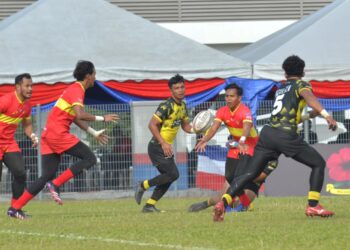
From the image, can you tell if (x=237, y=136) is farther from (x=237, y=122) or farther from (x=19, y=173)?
(x=19, y=173)

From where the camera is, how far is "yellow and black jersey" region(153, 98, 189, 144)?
14062 millimetres

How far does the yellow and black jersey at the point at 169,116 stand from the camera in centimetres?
1406

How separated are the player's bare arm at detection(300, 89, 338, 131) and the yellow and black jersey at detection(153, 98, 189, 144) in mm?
3103

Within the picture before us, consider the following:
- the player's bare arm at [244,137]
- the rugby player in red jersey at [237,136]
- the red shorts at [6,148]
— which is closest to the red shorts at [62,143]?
the red shorts at [6,148]

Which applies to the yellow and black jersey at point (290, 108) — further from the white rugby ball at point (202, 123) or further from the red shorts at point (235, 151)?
the white rugby ball at point (202, 123)

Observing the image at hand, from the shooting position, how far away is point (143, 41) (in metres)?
21.8

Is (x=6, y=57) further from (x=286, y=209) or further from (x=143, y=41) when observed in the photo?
(x=286, y=209)

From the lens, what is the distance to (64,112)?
13312 mm

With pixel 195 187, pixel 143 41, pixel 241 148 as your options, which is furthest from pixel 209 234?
pixel 143 41

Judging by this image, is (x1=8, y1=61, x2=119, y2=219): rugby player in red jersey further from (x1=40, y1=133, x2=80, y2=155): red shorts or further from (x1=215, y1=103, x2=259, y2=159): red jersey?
(x1=215, y1=103, x2=259, y2=159): red jersey

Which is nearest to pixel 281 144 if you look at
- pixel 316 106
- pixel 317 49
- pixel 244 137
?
pixel 316 106

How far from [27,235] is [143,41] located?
38.9ft

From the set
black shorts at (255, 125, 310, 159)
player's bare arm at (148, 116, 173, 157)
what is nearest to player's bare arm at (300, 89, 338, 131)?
black shorts at (255, 125, 310, 159)

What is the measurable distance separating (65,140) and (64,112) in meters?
0.38
